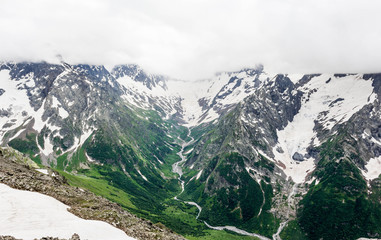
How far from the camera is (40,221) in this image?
4766cm

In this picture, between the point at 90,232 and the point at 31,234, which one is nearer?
the point at 31,234

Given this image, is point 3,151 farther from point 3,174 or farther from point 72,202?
point 72,202

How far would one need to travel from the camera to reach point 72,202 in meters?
66.7

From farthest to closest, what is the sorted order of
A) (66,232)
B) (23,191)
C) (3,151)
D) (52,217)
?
(3,151) → (23,191) → (52,217) → (66,232)

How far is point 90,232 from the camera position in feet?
154

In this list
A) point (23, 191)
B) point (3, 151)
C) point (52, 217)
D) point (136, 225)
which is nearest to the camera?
point (52, 217)

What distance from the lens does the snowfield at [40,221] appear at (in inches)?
1649

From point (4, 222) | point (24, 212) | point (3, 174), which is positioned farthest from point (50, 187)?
point (4, 222)

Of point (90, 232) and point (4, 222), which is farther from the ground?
point (90, 232)

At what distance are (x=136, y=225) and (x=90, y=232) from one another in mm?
18714

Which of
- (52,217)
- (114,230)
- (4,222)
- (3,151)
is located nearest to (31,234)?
(4,222)

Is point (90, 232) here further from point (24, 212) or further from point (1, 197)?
point (1, 197)

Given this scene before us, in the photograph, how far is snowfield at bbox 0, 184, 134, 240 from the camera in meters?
41.9

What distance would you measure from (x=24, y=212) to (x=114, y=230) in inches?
731
